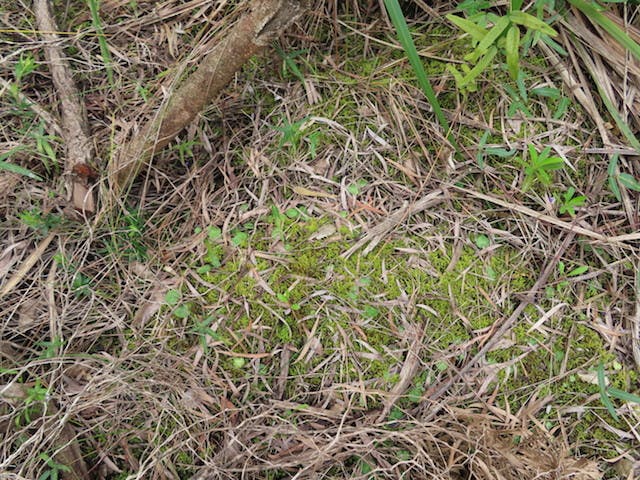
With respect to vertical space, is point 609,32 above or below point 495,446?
above

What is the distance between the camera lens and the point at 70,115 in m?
1.89

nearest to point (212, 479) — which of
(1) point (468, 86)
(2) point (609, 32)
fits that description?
(1) point (468, 86)

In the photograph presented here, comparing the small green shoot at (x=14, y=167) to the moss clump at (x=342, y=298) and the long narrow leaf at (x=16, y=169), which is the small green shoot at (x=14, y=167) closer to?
the long narrow leaf at (x=16, y=169)

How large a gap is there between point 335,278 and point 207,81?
33.4 inches

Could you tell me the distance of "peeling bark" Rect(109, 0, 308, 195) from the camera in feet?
4.91

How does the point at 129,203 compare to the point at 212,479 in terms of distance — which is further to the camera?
the point at 129,203

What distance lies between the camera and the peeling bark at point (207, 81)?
1498mm

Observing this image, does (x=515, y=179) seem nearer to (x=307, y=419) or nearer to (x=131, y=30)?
(x=307, y=419)

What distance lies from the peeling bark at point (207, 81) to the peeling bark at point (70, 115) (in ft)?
0.39

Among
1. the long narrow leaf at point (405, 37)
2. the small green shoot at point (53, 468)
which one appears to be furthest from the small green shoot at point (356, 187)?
the small green shoot at point (53, 468)

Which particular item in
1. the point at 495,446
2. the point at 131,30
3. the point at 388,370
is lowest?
the point at 495,446

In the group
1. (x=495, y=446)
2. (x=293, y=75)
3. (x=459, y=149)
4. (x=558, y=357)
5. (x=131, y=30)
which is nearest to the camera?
(x=495, y=446)

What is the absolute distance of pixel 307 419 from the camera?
166 centimetres

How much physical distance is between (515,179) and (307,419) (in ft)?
3.85
